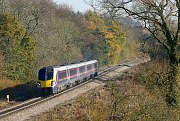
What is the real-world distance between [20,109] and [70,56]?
Answer: 37927 mm

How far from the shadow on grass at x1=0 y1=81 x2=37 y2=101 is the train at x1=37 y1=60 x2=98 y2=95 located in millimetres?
1681

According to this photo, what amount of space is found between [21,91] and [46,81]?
208 inches

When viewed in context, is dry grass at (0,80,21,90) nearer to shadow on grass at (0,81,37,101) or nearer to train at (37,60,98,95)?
shadow on grass at (0,81,37,101)

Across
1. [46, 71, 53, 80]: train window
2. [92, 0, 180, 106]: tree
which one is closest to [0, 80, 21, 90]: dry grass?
[46, 71, 53, 80]: train window

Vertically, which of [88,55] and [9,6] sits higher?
[9,6]

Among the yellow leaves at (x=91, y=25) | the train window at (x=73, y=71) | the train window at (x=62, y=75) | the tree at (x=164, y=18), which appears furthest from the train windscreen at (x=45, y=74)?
the yellow leaves at (x=91, y=25)

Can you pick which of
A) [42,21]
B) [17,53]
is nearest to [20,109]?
[17,53]

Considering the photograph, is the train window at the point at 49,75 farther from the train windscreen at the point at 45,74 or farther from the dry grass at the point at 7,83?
the dry grass at the point at 7,83

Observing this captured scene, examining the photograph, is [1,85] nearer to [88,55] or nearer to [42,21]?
[42,21]

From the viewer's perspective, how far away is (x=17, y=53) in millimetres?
35281

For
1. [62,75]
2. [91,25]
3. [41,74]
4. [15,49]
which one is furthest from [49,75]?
[91,25]

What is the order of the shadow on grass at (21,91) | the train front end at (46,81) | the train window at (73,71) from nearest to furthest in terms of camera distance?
1. the train front end at (46,81)
2. the shadow on grass at (21,91)
3. the train window at (73,71)

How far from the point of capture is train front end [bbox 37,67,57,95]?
90.8 ft

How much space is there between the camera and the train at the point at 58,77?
27844 millimetres
